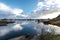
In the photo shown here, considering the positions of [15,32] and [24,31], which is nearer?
[15,32]

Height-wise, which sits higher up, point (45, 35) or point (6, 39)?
point (45, 35)

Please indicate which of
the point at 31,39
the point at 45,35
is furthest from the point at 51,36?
the point at 31,39

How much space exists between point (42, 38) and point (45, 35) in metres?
0.61

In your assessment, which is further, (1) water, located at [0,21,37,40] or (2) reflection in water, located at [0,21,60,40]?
(1) water, located at [0,21,37,40]

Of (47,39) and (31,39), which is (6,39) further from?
(47,39)

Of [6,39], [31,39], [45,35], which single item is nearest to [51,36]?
[45,35]

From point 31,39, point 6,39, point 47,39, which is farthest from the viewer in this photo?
point 6,39

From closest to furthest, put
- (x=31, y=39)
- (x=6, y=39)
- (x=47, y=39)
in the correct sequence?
(x=47, y=39) < (x=31, y=39) < (x=6, y=39)

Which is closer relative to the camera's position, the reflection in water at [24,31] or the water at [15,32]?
the reflection in water at [24,31]

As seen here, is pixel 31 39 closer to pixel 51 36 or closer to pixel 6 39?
pixel 51 36

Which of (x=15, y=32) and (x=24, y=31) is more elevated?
(x=24, y=31)

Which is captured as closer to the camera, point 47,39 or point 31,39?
point 47,39

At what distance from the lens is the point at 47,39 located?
18.2m

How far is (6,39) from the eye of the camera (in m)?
Answer: 31.2
